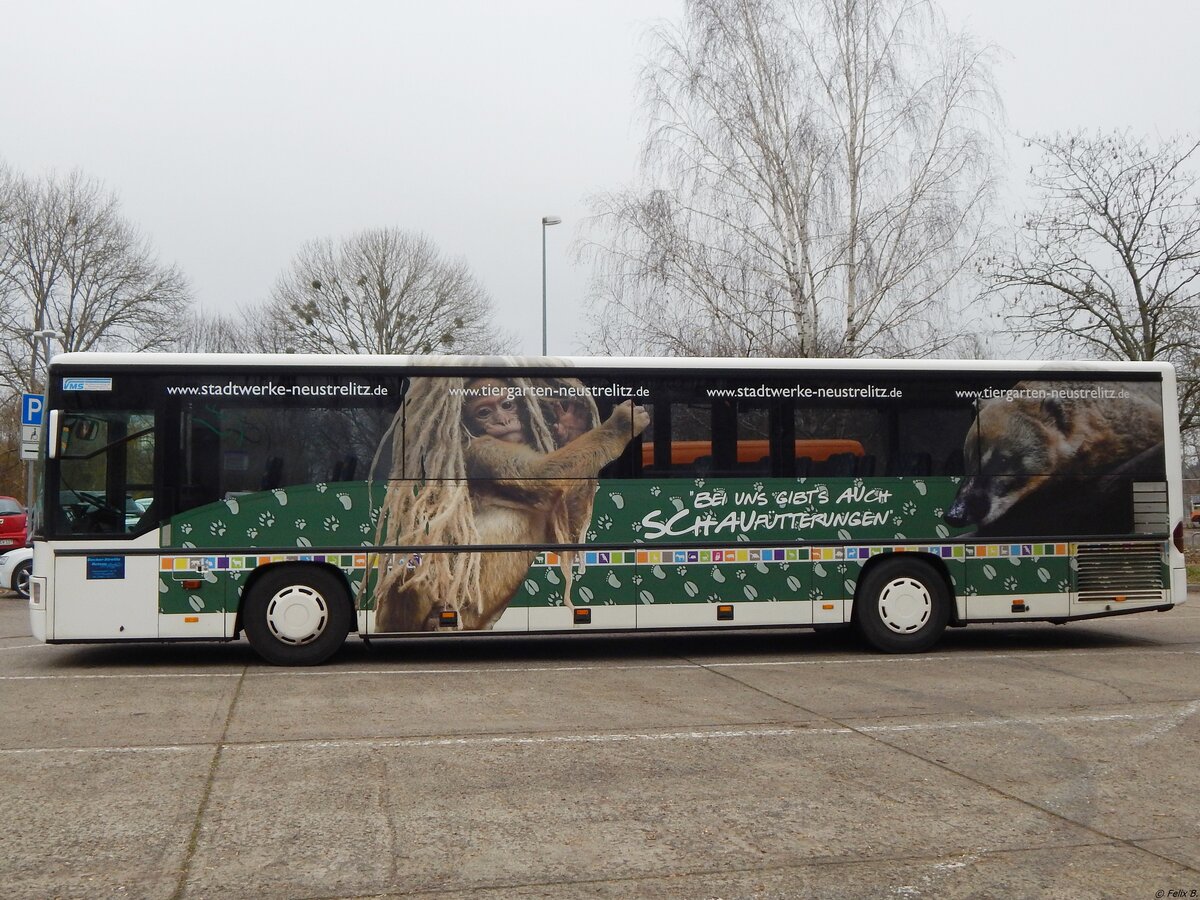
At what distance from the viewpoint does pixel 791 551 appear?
1173 centimetres

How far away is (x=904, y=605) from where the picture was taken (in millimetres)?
11977

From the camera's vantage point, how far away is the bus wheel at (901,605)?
1194 centimetres

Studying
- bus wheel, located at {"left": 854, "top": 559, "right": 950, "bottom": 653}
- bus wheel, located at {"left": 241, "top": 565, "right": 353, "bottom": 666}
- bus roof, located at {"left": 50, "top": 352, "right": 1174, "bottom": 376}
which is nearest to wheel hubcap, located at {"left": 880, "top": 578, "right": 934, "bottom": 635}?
bus wheel, located at {"left": 854, "top": 559, "right": 950, "bottom": 653}

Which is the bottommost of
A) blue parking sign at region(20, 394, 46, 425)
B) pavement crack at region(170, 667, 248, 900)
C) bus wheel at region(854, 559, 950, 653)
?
pavement crack at region(170, 667, 248, 900)

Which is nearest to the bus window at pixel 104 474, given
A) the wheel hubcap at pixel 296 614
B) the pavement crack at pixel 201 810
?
the wheel hubcap at pixel 296 614

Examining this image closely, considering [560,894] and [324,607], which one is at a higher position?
[324,607]

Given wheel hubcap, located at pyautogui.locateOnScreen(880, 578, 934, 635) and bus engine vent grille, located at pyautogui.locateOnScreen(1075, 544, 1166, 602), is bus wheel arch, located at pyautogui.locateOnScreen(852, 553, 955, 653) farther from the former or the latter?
bus engine vent grille, located at pyautogui.locateOnScreen(1075, 544, 1166, 602)

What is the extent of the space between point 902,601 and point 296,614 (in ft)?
20.0

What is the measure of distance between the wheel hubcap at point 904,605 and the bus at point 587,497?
2 cm

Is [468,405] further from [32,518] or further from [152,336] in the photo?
[152,336]

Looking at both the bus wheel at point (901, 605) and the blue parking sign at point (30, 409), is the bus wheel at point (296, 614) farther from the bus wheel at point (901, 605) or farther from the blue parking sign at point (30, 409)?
the blue parking sign at point (30, 409)

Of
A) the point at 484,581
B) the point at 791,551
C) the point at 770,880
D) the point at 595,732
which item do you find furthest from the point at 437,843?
the point at 791,551

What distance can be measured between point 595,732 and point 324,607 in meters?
4.22

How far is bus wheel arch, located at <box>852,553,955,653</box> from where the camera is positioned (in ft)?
39.2
